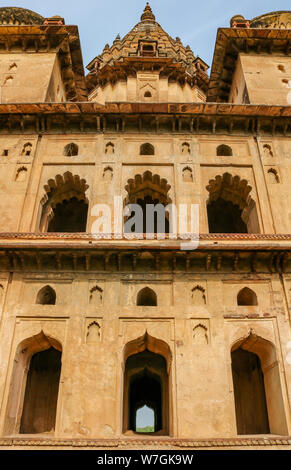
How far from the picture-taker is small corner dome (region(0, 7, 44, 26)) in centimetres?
1905

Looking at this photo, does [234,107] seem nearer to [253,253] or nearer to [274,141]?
[274,141]

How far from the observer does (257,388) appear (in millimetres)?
12117

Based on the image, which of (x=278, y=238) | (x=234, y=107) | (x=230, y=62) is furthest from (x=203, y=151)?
→ (x=230, y=62)

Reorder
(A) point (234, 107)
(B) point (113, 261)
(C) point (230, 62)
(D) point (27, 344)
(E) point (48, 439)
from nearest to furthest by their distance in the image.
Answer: (E) point (48, 439), (D) point (27, 344), (B) point (113, 261), (A) point (234, 107), (C) point (230, 62)

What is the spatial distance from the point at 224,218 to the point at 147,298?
21.9ft

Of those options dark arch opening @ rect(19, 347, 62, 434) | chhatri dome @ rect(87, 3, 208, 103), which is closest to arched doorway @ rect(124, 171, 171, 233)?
dark arch opening @ rect(19, 347, 62, 434)

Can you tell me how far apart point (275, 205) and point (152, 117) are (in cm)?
505

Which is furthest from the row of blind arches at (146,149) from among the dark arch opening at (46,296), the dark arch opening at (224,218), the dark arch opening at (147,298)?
the dark arch opening at (147,298)

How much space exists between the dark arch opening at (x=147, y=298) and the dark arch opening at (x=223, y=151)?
5.64 m

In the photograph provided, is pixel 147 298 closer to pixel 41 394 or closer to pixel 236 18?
pixel 41 394

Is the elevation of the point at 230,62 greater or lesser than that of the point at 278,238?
greater

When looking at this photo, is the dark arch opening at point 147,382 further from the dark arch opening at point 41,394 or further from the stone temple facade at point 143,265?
the dark arch opening at point 41,394

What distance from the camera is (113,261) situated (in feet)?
36.6

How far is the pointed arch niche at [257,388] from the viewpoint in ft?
32.6
